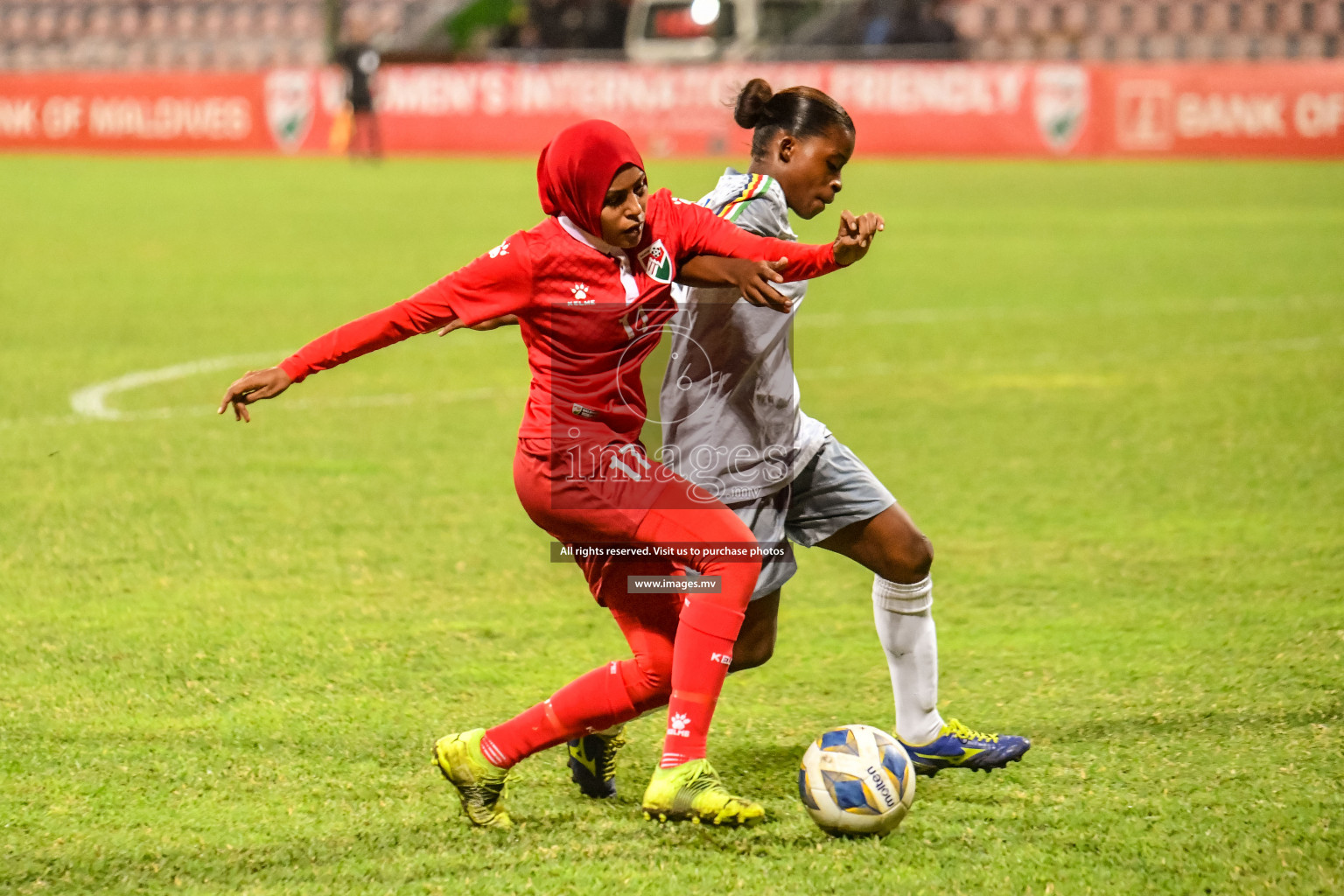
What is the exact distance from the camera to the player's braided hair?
378 centimetres

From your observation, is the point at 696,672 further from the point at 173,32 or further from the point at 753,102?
the point at 173,32

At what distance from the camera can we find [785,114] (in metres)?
3.82

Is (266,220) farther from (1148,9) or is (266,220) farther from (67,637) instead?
(1148,9)

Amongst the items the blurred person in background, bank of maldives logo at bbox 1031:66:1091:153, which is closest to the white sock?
bank of maldives logo at bbox 1031:66:1091:153

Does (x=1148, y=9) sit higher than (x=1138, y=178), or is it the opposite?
(x=1148, y=9)

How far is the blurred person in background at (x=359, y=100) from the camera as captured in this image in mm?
27984

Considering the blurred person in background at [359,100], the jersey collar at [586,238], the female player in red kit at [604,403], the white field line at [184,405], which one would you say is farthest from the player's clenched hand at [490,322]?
the blurred person in background at [359,100]

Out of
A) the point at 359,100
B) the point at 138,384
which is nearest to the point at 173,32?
the point at 359,100

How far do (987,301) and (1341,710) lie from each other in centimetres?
890

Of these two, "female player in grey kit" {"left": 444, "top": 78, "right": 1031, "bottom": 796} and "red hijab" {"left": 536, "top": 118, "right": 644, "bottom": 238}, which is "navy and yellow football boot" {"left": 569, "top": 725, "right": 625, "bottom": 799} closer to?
"female player in grey kit" {"left": 444, "top": 78, "right": 1031, "bottom": 796}

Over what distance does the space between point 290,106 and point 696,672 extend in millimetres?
28581

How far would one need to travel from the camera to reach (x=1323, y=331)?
1131 cm

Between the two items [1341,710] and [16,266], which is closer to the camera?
[1341,710]

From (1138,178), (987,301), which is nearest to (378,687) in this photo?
(987,301)
